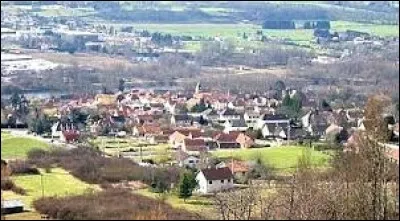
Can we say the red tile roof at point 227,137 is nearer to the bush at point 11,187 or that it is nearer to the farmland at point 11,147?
the farmland at point 11,147

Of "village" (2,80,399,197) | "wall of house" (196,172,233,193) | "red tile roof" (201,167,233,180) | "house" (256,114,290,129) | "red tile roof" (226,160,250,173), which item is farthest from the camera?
"house" (256,114,290,129)

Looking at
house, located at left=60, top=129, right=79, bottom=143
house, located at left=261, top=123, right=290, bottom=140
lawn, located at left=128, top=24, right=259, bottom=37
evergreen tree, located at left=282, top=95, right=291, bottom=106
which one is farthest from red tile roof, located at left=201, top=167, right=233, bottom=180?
lawn, located at left=128, top=24, right=259, bottom=37

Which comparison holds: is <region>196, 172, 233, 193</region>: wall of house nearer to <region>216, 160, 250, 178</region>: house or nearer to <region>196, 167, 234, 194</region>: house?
<region>196, 167, 234, 194</region>: house

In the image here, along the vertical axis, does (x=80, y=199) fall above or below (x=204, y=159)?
above

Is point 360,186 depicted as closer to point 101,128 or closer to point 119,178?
point 119,178

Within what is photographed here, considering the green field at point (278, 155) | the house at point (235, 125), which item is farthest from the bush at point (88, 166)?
the house at point (235, 125)

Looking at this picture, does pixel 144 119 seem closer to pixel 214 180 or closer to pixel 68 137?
pixel 214 180

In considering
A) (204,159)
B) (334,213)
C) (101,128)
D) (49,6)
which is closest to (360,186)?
(334,213)
